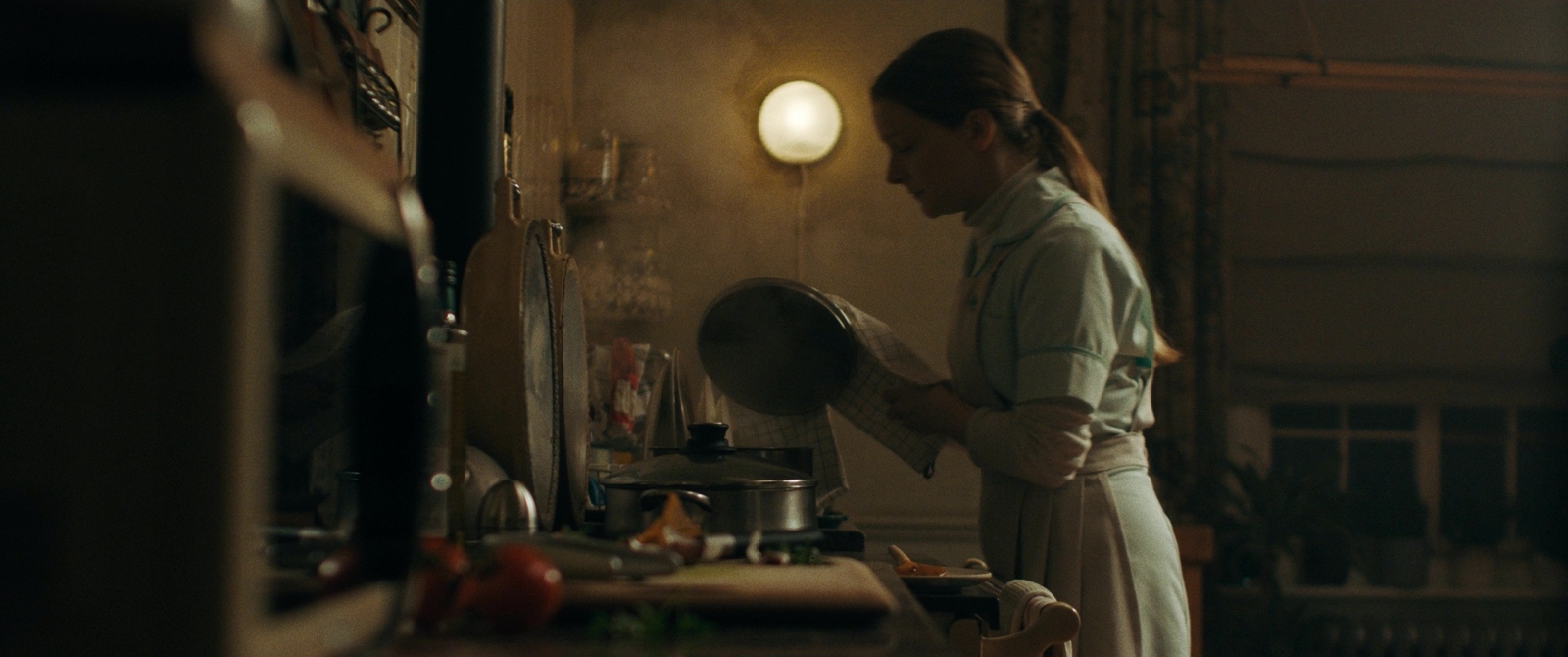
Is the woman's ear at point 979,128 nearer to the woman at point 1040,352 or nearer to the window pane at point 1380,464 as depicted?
the woman at point 1040,352

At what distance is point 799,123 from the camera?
3.58 metres

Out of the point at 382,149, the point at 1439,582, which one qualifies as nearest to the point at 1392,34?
the point at 1439,582

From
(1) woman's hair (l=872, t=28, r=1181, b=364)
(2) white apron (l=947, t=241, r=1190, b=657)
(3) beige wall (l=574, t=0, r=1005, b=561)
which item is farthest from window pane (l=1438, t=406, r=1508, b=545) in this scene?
(2) white apron (l=947, t=241, r=1190, b=657)

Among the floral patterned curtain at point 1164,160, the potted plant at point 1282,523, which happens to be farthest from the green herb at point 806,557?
the potted plant at point 1282,523

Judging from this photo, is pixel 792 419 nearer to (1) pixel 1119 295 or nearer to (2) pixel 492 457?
(1) pixel 1119 295

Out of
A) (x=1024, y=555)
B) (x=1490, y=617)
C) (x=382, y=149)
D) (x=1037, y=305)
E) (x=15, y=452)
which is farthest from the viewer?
(x=1490, y=617)

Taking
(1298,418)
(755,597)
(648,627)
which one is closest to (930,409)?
(755,597)

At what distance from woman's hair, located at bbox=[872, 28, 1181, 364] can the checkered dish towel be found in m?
0.34

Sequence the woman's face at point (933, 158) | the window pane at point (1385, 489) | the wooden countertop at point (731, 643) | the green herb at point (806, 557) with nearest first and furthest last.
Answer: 1. the wooden countertop at point (731, 643)
2. the green herb at point (806, 557)
3. the woman's face at point (933, 158)
4. the window pane at point (1385, 489)

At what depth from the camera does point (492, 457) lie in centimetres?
114

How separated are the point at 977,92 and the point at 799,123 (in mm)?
1794

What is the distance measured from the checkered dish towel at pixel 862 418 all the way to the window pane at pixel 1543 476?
316 cm

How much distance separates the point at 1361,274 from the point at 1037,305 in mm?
2802

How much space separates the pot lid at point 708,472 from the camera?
3.71 feet
